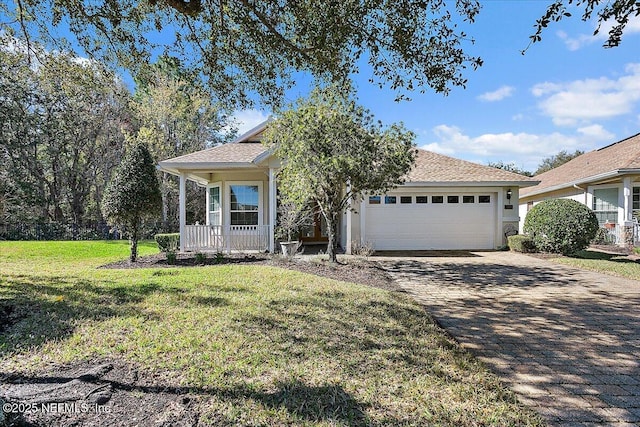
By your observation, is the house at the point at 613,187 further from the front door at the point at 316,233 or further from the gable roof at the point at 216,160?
the gable roof at the point at 216,160

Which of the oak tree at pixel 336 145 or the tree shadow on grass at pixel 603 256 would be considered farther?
the tree shadow on grass at pixel 603 256

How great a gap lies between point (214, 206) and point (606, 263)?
1352 centimetres

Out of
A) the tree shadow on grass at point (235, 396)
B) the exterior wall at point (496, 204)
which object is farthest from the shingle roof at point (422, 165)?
the tree shadow on grass at point (235, 396)

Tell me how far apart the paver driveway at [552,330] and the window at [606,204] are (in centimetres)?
808

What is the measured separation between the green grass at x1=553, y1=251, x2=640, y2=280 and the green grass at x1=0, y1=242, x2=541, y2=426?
22.2 ft

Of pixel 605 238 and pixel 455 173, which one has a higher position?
pixel 455 173

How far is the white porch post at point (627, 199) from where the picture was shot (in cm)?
1329

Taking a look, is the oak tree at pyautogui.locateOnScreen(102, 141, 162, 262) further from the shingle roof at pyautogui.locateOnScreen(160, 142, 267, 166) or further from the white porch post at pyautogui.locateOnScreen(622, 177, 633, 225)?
the white porch post at pyautogui.locateOnScreen(622, 177, 633, 225)

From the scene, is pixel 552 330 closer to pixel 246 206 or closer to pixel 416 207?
pixel 416 207

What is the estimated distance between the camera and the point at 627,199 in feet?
44.1

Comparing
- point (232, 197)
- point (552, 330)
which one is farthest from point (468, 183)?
point (552, 330)

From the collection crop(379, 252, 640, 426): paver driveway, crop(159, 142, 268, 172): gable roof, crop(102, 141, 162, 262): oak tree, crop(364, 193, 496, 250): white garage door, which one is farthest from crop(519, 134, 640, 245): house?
crop(102, 141, 162, 262): oak tree

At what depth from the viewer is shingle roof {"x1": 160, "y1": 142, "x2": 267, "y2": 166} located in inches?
465

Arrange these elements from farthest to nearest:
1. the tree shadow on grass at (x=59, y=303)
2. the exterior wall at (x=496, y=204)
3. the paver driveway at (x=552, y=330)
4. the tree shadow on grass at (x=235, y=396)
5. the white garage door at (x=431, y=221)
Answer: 1. the white garage door at (x=431, y=221)
2. the exterior wall at (x=496, y=204)
3. the tree shadow on grass at (x=59, y=303)
4. the paver driveway at (x=552, y=330)
5. the tree shadow on grass at (x=235, y=396)
